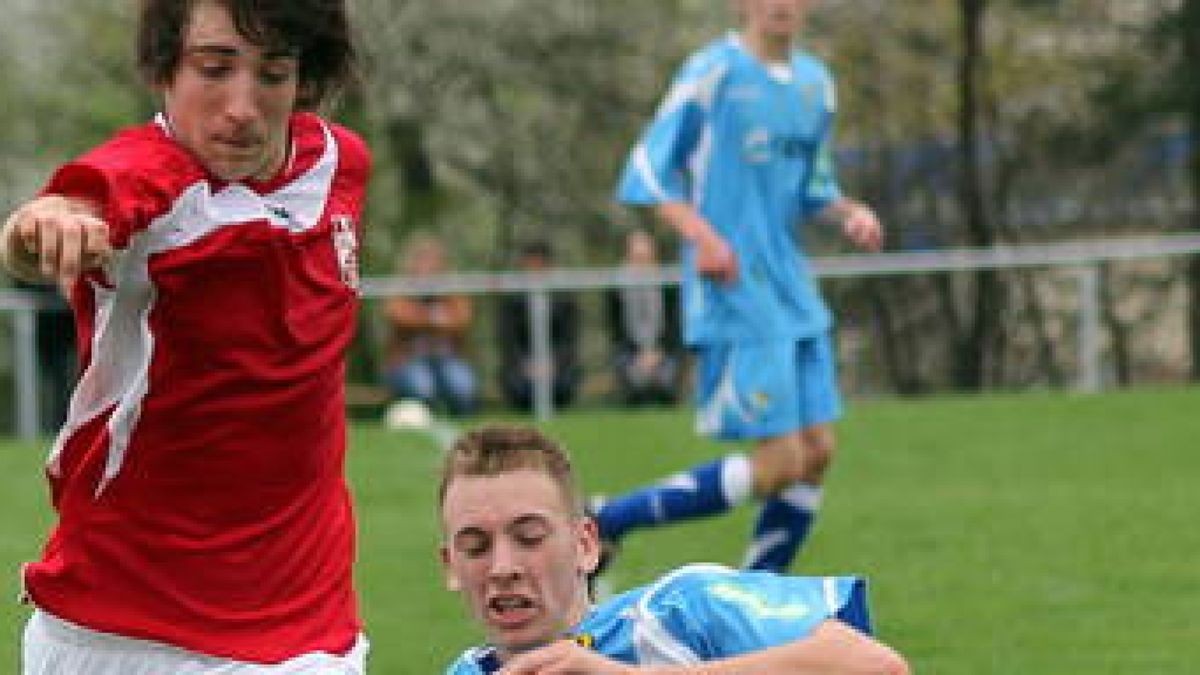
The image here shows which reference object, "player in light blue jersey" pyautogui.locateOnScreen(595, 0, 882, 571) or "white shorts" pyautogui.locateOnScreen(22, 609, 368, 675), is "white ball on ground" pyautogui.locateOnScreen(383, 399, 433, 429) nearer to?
"player in light blue jersey" pyautogui.locateOnScreen(595, 0, 882, 571)

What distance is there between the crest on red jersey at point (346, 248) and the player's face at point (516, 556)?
2.75 feet

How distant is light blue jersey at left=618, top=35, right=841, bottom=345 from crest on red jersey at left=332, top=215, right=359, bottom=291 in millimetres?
4310

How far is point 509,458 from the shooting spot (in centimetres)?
391

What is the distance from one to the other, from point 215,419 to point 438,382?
1349 cm

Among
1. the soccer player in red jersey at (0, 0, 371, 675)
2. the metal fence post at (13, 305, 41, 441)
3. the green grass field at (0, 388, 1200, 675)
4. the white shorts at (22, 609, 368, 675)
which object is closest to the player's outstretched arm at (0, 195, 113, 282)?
the soccer player in red jersey at (0, 0, 371, 675)

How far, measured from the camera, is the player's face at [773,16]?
29.4ft

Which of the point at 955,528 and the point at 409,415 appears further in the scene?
the point at 409,415

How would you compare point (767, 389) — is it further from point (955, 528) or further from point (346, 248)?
point (346, 248)

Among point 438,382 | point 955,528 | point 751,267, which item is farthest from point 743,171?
point 438,382

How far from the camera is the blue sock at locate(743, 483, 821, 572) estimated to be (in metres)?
8.98

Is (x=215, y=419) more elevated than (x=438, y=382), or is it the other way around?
(x=215, y=419)

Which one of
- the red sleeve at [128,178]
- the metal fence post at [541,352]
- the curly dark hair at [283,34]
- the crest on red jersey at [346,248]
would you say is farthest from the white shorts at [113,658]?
the metal fence post at [541,352]

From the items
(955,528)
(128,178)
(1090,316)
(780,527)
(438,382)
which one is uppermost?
(128,178)

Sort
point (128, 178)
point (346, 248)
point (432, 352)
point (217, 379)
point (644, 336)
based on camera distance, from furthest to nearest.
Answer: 1. point (644, 336)
2. point (432, 352)
3. point (346, 248)
4. point (217, 379)
5. point (128, 178)
